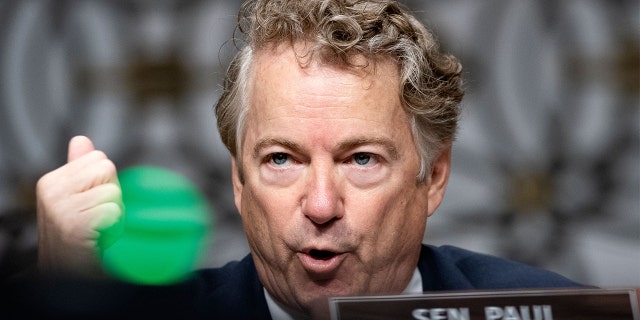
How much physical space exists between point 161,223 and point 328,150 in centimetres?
150

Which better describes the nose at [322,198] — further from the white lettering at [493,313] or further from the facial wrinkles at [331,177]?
the white lettering at [493,313]

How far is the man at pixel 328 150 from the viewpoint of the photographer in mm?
1813

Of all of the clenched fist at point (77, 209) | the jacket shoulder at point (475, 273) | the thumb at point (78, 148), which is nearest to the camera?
the clenched fist at point (77, 209)

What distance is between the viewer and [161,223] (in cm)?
321

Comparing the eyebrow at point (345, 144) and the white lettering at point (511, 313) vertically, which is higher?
the eyebrow at point (345, 144)

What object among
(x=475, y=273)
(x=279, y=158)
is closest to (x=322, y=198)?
(x=279, y=158)

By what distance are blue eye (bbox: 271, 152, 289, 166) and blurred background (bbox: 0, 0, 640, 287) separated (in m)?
1.77

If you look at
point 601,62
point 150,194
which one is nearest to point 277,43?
point 150,194

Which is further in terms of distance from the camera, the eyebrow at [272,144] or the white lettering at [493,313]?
the eyebrow at [272,144]

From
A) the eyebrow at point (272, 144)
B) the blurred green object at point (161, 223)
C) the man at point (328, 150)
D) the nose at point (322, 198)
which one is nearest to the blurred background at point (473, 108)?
Result: the blurred green object at point (161, 223)

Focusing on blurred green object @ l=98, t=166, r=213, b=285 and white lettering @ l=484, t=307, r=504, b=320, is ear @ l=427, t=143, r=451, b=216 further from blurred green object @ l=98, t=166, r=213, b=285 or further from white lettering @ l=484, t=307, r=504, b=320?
white lettering @ l=484, t=307, r=504, b=320

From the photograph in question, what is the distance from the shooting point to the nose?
177 cm

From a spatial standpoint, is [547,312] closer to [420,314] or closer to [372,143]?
[420,314]

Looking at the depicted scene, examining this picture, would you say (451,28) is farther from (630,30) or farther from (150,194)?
(150,194)
